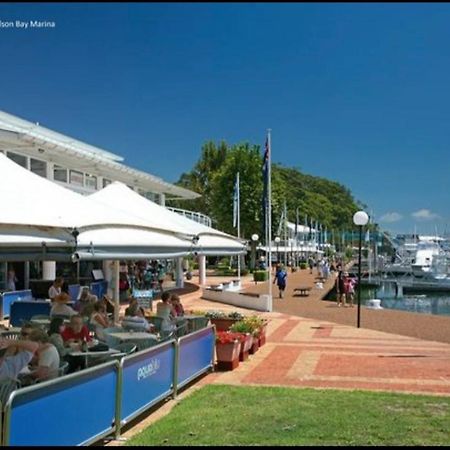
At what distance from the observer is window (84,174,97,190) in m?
26.8

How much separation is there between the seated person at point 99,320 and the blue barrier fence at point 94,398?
144cm

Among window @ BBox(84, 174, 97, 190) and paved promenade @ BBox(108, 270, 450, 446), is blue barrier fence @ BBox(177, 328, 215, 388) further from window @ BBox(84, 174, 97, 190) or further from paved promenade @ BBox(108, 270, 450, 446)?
window @ BBox(84, 174, 97, 190)

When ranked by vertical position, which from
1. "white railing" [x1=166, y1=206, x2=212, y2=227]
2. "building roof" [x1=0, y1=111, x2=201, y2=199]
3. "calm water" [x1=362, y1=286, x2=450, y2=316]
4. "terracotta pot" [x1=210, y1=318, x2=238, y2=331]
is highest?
"building roof" [x1=0, y1=111, x2=201, y2=199]

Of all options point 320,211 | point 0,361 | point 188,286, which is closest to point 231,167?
point 188,286

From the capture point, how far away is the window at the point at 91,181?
2678 centimetres

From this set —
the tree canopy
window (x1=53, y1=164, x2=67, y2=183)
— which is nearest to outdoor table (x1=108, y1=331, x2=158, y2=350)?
window (x1=53, y1=164, x2=67, y2=183)

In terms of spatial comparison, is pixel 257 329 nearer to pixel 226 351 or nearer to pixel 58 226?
pixel 226 351

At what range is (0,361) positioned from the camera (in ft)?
21.2

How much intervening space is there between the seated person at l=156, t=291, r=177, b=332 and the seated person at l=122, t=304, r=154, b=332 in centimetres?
29

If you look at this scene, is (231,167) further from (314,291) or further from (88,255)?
(88,255)

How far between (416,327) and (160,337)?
11.4 metres

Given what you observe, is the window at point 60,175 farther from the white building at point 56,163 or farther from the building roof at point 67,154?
the building roof at point 67,154

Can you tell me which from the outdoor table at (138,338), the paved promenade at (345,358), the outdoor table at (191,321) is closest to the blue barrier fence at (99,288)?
the paved promenade at (345,358)

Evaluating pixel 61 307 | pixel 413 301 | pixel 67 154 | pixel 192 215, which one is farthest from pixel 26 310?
pixel 413 301
